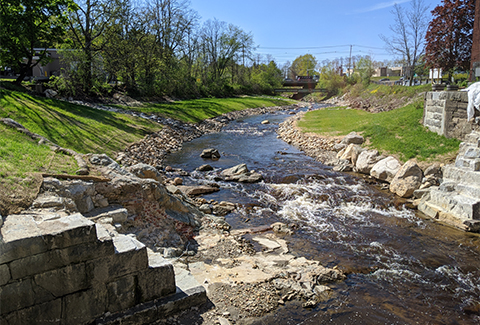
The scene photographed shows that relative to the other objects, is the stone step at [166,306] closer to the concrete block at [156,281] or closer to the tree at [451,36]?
the concrete block at [156,281]

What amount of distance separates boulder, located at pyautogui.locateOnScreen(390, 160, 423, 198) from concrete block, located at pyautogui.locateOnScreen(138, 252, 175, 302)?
35.1ft

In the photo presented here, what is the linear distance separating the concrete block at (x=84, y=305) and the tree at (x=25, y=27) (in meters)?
18.1

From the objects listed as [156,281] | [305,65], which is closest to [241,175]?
[156,281]

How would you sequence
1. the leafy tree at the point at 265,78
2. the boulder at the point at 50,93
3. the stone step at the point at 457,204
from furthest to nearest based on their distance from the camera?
the leafy tree at the point at 265,78 → the boulder at the point at 50,93 → the stone step at the point at 457,204

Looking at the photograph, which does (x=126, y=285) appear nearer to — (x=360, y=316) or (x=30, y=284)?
(x=30, y=284)

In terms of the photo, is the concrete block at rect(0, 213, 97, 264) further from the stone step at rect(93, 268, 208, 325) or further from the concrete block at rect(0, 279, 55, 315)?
the stone step at rect(93, 268, 208, 325)

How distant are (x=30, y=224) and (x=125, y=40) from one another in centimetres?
3086

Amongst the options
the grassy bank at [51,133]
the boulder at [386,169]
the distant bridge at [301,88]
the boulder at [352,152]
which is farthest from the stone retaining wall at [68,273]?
the distant bridge at [301,88]

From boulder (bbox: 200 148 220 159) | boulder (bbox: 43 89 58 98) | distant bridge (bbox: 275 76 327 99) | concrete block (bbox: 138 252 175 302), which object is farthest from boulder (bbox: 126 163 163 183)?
distant bridge (bbox: 275 76 327 99)

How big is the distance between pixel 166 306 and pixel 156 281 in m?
0.44

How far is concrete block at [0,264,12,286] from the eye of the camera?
4.56 m

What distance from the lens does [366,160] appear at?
1691 centimetres

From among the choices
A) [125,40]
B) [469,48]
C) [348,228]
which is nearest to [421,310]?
[348,228]

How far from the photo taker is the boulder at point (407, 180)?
1344 cm
